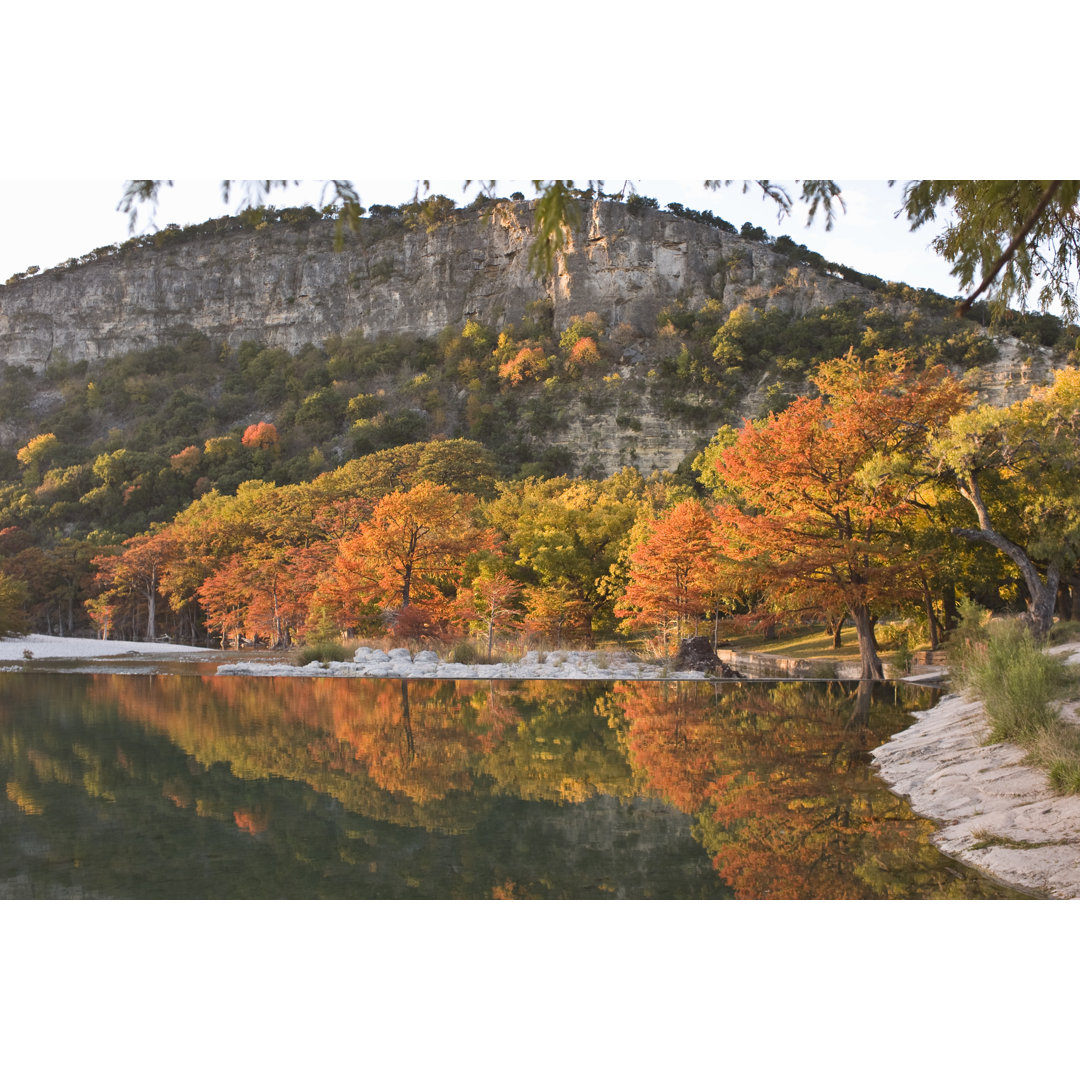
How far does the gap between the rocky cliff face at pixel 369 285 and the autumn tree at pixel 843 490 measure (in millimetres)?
36917

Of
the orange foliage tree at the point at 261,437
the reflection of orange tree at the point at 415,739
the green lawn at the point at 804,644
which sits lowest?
the green lawn at the point at 804,644

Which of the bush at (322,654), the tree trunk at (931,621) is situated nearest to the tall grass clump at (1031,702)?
the tree trunk at (931,621)

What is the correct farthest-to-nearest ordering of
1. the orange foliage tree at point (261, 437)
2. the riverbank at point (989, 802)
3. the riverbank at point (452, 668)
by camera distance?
the orange foliage tree at point (261, 437) → the riverbank at point (452, 668) → the riverbank at point (989, 802)

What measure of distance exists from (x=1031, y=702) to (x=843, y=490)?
22.3ft

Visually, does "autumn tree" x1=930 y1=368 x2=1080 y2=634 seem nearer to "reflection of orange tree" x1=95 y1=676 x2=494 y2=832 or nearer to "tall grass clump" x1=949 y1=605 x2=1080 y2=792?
"tall grass clump" x1=949 y1=605 x2=1080 y2=792

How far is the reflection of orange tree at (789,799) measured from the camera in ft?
11.0

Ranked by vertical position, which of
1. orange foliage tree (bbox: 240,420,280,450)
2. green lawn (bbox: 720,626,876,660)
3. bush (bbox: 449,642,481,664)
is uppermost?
orange foliage tree (bbox: 240,420,280,450)

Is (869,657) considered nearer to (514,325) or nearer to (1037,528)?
(1037,528)

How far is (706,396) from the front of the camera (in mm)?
44125

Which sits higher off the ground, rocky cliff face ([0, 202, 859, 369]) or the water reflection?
rocky cliff face ([0, 202, 859, 369])

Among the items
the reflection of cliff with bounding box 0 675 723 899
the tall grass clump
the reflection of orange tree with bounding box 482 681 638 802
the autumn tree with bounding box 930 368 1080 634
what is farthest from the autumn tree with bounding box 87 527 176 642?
the tall grass clump

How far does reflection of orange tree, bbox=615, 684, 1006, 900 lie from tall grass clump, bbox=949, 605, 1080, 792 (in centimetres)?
82

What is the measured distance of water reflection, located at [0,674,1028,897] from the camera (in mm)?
3361

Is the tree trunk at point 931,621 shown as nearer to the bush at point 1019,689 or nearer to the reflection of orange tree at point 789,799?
the reflection of orange tree at point 789,799
